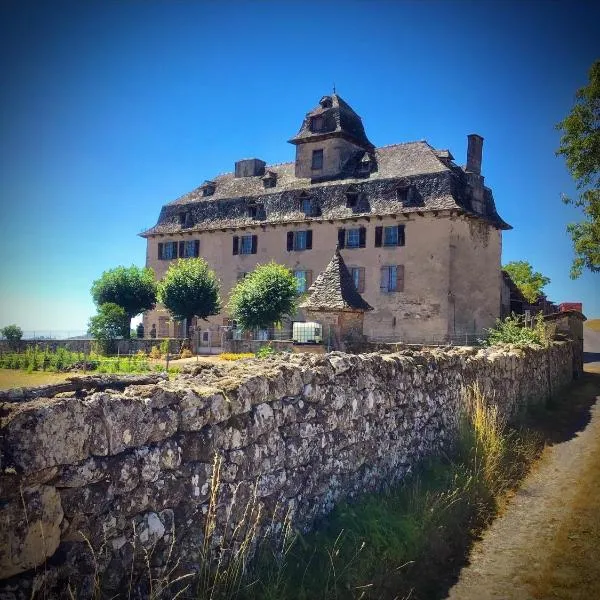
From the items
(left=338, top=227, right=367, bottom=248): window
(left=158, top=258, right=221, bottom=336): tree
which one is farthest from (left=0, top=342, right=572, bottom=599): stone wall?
(left=158, top=258, right=221, bottom=336): tree

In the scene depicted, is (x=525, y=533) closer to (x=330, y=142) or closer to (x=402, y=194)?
(x=402, y=194)

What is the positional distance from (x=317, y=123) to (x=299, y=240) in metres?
9.68

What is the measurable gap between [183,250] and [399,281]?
19.0 metres

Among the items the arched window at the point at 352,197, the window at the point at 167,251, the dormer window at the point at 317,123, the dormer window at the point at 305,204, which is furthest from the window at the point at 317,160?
the window at the point at 167,251

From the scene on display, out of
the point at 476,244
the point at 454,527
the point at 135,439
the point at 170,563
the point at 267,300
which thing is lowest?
the point at 454,527

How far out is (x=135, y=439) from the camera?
3914 millimetres

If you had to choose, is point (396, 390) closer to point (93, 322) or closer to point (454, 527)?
point (454, 527)

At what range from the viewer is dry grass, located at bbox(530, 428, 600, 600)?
18.3 ft

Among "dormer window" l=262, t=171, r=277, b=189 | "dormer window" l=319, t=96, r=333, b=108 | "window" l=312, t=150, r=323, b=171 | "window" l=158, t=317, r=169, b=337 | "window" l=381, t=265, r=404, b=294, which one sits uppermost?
"dormer window" l=319, t=96, r=333, b=108

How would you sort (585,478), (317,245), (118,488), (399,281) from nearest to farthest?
(118,488)
(585,478)
(399,281)
(317,245)

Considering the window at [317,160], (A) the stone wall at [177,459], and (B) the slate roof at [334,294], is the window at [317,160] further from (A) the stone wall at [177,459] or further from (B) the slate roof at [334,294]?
(A) the stone wall at [177,459]

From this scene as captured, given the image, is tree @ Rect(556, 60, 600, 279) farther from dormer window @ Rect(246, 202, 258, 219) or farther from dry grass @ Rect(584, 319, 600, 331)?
dry grass @ Rect(584, 319, 600, 331)

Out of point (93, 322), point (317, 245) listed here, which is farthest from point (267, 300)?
point (93, 322)

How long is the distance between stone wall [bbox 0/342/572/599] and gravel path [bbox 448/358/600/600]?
1.46 meters
